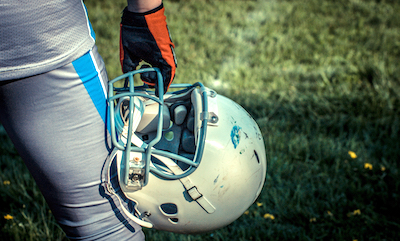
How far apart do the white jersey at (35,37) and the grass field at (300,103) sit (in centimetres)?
129

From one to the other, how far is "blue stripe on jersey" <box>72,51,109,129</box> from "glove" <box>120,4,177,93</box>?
0.28 meters

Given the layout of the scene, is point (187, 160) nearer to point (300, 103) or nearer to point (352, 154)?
point (352, 154)

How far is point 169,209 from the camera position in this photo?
54.2 inches

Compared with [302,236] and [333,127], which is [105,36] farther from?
[302,236]

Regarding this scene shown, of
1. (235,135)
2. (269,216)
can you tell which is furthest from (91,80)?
(269,216)

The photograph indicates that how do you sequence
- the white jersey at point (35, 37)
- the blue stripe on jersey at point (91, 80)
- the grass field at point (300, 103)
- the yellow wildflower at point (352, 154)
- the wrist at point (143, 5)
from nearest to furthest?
the white jersey at point (35, 37), the blue stripe on jersey at point (91, 80), the wrist at point (143, 5), the grass field at point (300, 103), the yellow wildflower at point (352, 154)

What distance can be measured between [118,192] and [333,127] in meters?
2.20

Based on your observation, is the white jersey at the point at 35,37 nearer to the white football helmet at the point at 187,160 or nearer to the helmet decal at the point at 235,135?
the white football helmet at the point at 187,160

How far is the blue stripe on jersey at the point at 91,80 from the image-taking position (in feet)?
3.64

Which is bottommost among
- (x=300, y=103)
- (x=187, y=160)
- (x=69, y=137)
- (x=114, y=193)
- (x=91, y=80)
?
(x=300, y=103)

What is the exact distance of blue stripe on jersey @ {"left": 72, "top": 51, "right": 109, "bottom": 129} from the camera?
3.64ft

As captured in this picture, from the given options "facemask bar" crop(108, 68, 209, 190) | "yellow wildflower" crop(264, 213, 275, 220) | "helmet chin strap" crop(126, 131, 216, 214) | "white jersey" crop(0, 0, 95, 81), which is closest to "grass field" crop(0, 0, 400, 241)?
"yellow wildflower" crop(264, 213, 275, 220)

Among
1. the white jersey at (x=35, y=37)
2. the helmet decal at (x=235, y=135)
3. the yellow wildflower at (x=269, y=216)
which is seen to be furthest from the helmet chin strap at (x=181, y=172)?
the yellow wildflower at (x=269, y=216)

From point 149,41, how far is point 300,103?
2.14 metres
